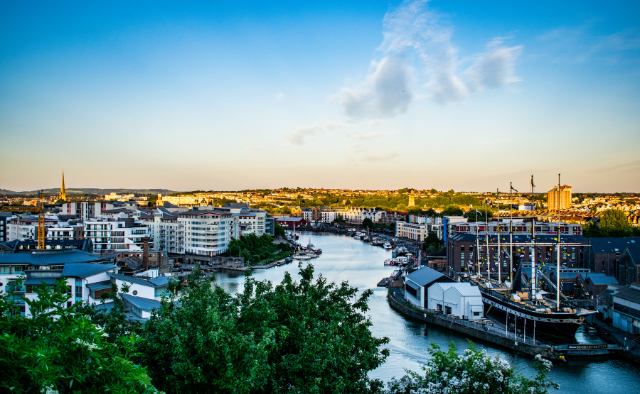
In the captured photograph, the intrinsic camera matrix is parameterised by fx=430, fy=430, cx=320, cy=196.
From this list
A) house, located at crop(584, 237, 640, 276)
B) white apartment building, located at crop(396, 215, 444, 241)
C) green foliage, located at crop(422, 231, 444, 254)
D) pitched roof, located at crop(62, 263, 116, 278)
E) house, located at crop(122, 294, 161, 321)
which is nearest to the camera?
house, located at crop(122, 294, 161, 321)

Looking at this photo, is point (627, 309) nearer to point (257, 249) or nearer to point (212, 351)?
point (212, 351)

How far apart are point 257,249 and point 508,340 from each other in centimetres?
1520

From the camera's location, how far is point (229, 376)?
9.47ft

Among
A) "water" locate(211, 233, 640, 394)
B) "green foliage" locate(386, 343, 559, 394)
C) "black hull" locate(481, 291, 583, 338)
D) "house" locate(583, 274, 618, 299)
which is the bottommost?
"water" locate(211, 233, 640, 394)

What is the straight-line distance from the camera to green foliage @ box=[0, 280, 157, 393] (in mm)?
1875

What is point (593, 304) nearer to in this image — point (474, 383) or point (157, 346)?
point (474, 383)

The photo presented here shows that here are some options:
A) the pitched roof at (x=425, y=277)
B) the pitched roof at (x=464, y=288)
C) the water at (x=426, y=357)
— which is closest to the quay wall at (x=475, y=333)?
the water at (x=426, y=357)

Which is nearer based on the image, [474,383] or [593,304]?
[474,383]

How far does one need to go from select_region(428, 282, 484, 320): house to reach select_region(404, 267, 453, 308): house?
16 centimetres

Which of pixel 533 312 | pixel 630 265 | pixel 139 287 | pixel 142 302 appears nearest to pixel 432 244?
pixel 630 265

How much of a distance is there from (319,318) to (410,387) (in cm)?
99

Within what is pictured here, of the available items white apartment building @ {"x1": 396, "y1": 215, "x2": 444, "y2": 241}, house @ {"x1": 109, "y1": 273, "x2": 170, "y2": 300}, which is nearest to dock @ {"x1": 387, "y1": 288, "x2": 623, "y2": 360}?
house @ {"x1": 109, "y1": 273, "x2": 170, "y2": 300}

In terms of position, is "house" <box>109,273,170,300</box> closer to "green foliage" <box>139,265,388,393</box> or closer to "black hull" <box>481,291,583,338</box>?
"green foliage" <box>139,265,388,393</box>

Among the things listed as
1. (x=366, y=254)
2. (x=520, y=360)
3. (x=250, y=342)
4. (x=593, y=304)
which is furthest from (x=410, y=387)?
(x=366, y=254)
